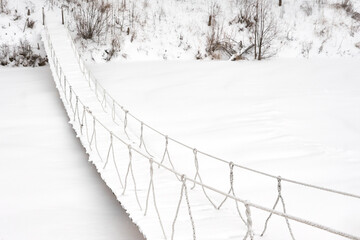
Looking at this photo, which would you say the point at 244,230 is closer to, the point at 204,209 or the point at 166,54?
the point at 204,209

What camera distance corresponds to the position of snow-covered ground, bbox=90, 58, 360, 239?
155 inches

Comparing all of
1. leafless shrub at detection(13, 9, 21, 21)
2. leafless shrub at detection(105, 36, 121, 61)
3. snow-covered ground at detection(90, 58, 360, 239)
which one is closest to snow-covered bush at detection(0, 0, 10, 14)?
leafless shrub at detection(13, 9, 21, 21)

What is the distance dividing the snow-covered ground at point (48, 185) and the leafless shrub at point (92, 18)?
3698mm

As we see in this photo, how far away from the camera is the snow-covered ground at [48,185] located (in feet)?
11.9

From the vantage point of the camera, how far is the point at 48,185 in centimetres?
438

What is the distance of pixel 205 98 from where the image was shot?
24.0ft

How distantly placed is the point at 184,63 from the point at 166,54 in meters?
0.81

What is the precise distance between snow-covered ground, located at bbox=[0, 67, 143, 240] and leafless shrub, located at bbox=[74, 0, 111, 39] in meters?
3.70

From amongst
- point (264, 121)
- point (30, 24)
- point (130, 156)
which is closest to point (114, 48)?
point (30, 24)

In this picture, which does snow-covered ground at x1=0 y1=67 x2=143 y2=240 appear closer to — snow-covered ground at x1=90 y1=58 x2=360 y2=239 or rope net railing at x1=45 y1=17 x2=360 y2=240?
rope net railing at x1=45 y1=17 x2=360 y2=240

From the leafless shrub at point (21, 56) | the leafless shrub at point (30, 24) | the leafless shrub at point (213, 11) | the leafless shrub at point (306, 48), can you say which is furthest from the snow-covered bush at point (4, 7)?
the leafless shrub at point (306, 48)

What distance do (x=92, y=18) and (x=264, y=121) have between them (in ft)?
19.8

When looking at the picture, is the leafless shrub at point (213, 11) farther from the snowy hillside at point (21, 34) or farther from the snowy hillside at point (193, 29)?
the snowy hillside at point (21, 34)

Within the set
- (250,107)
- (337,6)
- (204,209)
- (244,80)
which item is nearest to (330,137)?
(250,107)
